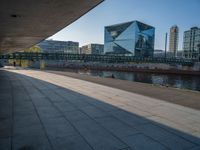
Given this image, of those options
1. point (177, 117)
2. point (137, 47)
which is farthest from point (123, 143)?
point (137, 47)

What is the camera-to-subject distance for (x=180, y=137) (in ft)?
16.8

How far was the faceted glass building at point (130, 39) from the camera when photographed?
387 ft

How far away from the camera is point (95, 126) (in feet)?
18.8

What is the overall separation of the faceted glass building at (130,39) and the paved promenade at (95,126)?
114 meters

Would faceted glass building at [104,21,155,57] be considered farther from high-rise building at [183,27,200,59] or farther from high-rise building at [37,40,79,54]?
high-rise building at [37,40,79,54]

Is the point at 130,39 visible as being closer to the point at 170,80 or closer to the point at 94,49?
the point at 94,49

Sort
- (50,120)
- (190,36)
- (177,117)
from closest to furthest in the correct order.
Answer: (50,120) → (177,117) → (190,36)

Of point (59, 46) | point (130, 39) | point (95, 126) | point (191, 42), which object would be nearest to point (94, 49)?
point (59, 46)

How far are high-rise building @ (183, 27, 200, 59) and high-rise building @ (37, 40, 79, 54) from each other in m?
97.6

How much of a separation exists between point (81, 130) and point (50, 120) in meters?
1.39

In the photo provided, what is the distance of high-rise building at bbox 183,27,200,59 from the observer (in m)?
131

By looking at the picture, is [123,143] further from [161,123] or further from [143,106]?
[143,106]

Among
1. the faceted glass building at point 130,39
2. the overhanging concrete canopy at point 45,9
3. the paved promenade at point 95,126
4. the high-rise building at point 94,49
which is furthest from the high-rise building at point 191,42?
the overhanging concrete canopy at point 45,9

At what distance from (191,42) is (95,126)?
5966 inches
